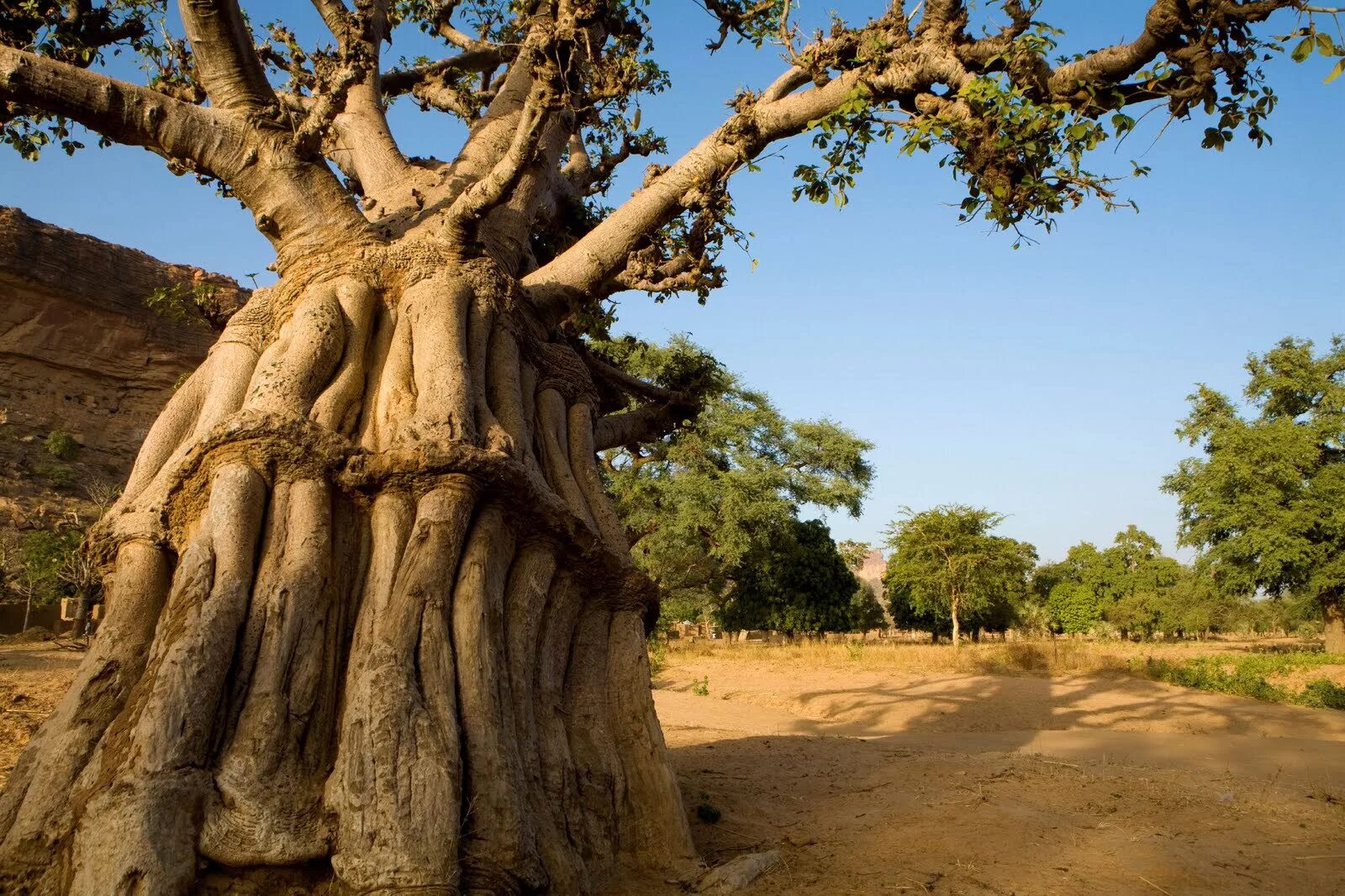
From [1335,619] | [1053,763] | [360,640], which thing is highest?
[360,640]

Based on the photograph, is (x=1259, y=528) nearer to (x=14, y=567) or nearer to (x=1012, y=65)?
(x=1012, y=65)

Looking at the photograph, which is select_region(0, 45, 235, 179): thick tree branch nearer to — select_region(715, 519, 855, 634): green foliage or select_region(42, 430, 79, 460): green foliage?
select_region(715, 519, 855, 634): green foliage

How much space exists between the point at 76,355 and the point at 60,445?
4.98 metres

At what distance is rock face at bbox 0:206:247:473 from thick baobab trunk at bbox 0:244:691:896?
106 ft

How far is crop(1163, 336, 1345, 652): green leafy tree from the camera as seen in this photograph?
2594cm

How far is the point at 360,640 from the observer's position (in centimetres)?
364

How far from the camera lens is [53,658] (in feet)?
44.2

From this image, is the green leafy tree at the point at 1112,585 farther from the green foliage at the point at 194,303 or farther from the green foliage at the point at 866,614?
the green foliage at the point at 194,303

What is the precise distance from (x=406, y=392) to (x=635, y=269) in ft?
7.23

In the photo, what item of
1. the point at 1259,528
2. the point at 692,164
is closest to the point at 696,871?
the point at 692,164

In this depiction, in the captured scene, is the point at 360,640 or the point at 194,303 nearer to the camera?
the point at 360,640

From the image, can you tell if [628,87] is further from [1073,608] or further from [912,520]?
[1073,608]

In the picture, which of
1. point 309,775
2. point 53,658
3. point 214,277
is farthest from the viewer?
point 214,277

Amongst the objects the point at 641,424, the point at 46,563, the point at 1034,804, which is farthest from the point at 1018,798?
the point at 46,563
